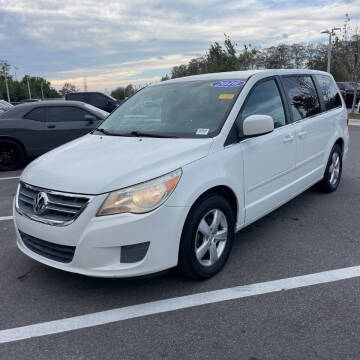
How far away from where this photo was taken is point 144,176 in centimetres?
287

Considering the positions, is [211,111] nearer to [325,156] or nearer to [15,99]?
[325,156]

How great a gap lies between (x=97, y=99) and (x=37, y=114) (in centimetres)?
913

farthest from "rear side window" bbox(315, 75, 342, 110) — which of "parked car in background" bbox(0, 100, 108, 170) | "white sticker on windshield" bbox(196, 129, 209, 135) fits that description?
"parked car in background" bbox(0, 100, 108, 170)

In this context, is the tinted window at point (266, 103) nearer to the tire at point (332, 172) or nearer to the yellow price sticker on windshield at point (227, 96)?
the yellow price sticker on windshield at point (227, 96)

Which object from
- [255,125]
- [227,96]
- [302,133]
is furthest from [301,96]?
[255,125]

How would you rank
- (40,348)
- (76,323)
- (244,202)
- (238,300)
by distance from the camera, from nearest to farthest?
1. (40,348)
2. (76,323)
3. (238,300)
4. (244,202)

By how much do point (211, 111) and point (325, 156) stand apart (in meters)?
2.35

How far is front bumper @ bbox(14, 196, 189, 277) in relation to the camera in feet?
9.06

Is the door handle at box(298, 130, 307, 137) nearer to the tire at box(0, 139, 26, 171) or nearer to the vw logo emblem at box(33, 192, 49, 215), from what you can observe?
the vw logo emblem at box(33, 192, 49, 215)

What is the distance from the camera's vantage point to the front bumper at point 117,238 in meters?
2.76

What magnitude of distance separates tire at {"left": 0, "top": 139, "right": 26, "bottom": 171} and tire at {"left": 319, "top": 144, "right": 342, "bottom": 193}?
639 cm

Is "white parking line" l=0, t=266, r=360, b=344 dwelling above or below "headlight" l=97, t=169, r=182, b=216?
below

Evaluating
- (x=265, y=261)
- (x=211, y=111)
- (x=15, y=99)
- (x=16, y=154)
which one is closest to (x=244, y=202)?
(x=265, y=261)

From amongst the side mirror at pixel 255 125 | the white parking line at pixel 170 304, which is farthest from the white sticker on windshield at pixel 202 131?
the white parking line at pixel 170 304
